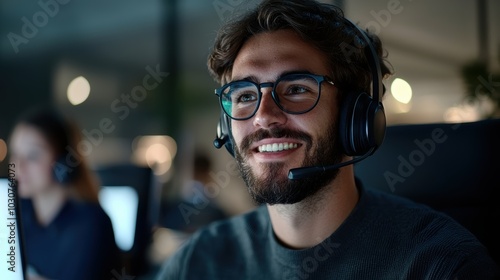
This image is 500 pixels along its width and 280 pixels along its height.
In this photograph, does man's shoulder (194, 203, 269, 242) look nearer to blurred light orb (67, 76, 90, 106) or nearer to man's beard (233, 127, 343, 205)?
man's beard (233, 127, 343, 205)

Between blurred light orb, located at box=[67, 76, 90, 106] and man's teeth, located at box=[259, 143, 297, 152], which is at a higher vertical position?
man's teeth, located at box=[259, 143, 297, 152]

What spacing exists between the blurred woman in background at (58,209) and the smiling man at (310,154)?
81 cm

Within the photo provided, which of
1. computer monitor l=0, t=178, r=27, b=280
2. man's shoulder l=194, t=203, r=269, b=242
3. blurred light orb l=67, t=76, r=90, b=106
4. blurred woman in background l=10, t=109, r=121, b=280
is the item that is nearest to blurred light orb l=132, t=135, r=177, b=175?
blurred light orb l=67, t=76, r=90, b=106

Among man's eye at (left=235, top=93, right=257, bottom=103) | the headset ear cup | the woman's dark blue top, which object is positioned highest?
man's eye at (left=235, top=93, right=257, bottom=103)

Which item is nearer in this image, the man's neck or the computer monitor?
the computer monitor

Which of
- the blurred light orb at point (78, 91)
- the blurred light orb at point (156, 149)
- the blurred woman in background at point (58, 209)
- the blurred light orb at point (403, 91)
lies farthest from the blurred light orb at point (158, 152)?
the blurred woman in background at point (58, 209)

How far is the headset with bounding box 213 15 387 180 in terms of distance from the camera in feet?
3.55

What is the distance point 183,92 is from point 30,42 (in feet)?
4.94

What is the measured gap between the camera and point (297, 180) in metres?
1.13

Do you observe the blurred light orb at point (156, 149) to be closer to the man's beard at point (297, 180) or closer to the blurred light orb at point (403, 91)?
the blurred light orb at point (403, 91)

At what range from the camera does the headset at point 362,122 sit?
3.55ft

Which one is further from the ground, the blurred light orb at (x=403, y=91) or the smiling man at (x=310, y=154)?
the smiling man at (x=310, y=154)

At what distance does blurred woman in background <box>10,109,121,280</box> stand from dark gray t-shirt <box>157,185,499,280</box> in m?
0.73

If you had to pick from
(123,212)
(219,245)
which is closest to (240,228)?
(219,245)
